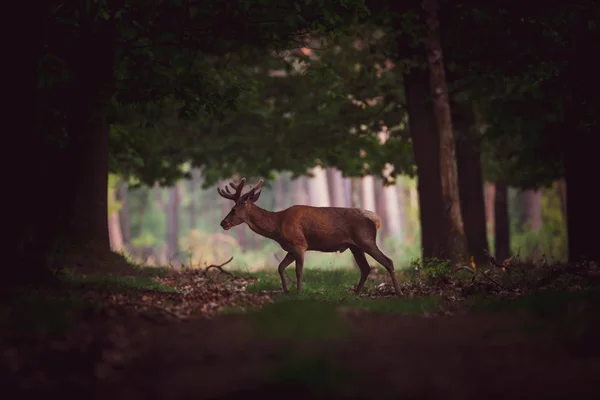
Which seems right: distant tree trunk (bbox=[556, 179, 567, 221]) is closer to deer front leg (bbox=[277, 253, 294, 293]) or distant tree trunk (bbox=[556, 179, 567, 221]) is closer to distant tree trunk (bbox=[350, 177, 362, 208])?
distant tree trunk (bbox=[350, 177, 362, 208])

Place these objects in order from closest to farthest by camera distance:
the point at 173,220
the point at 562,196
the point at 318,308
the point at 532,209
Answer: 1. the point at 318,308
2. the point at 562,196
3. the point at 532,209
4. the point at 173,220

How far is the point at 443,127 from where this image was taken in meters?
16.2

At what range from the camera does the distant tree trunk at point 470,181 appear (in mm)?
19516

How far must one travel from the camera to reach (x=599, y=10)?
12734mm

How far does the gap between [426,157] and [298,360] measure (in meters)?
11.7

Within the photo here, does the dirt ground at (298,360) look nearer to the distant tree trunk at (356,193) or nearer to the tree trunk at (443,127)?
the tree trunk at (443,127)

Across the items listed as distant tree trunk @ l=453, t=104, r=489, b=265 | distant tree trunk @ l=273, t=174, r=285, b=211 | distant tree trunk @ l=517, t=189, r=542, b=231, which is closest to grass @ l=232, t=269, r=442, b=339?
distant tree trunk @ l=453, t=104, r=489, b=265

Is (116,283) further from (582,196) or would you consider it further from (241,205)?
(582,196)

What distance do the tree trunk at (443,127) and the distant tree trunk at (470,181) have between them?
10.4 ft

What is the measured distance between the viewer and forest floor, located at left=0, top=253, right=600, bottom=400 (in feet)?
19.3

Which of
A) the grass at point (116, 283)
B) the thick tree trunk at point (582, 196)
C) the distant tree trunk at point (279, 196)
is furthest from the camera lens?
the distant tree trunk at point (279, 196)

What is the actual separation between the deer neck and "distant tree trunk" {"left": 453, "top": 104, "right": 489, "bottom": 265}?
308 inches

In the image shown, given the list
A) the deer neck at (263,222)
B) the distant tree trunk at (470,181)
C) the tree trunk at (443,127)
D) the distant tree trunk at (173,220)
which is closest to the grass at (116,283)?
the deer neck at (263,222)

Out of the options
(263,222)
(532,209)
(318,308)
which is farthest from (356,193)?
(318,308)
